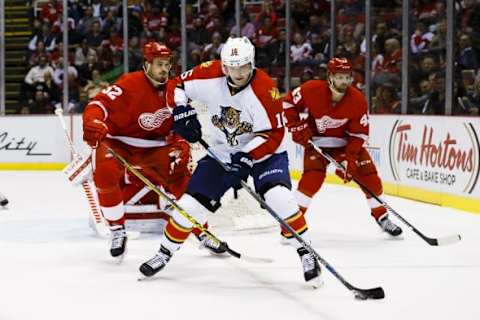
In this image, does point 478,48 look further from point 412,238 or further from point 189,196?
point 189,196

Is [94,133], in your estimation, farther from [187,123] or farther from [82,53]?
[82,53]

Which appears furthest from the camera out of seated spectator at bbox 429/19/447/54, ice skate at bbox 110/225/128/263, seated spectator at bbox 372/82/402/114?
seated spectator at bbox 372/82/402/114

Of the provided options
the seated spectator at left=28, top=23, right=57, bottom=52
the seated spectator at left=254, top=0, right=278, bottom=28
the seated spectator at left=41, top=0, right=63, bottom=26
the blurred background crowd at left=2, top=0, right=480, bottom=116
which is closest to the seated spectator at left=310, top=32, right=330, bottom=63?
the blurred background crowd at left=2, top=0, right=480, bottom=116

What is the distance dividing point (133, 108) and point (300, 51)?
559cm

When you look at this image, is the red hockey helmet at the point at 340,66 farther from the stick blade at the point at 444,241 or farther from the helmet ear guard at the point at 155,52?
the stick blade at the point at 444,241

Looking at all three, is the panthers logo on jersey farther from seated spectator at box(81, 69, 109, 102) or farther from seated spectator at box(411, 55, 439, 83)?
seated spectator at box(81, 69, 109, 102)

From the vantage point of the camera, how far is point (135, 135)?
4.84 meters

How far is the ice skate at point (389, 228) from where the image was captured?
16.9 ft

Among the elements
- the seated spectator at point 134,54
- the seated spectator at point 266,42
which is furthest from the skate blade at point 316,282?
the seated spectator at point 134,54

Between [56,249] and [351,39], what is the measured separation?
17.0 feet

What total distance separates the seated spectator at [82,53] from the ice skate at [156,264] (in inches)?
300

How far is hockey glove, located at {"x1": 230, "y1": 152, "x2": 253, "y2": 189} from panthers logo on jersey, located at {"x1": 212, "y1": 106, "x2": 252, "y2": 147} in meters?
0.09

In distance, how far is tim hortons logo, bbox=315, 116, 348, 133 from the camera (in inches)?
199

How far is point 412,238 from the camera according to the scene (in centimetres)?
519
